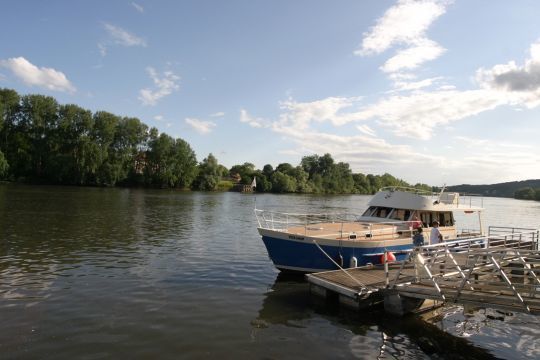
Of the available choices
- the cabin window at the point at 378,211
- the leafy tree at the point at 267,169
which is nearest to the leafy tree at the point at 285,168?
the leafy tree at the point at 267,169

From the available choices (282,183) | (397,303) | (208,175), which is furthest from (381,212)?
(282,183)

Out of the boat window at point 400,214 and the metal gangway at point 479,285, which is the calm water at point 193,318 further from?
the boat window at point 400,214

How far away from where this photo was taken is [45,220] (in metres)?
32.2

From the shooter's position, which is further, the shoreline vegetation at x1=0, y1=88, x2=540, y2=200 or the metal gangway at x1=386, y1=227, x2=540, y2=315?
the shoreline vegetation at x1=0, y1=88, x2=540, y2=200

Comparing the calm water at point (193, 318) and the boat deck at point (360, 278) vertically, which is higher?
the boat deck at point (360, 278)

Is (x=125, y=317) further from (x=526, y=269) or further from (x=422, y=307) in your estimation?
(x=526, y=269)

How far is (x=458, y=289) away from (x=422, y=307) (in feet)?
8.18

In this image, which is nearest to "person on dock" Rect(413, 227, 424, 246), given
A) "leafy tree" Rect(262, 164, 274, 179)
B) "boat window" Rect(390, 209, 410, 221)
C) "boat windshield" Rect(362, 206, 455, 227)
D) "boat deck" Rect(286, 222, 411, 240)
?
"boat deck" Rect(286, 222, 411, 240)

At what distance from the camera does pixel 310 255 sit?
17.8 meters

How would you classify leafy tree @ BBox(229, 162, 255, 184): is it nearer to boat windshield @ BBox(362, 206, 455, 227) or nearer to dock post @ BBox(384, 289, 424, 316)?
boat windshield @ BBox(362, 206, 455, 227)

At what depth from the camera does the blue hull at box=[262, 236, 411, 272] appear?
1755 cm

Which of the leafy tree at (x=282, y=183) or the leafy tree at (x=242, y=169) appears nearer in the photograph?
the leafy tree at (x=282, y=183)

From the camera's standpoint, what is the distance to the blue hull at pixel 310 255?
57.6 feet

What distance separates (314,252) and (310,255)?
9.5 inches
